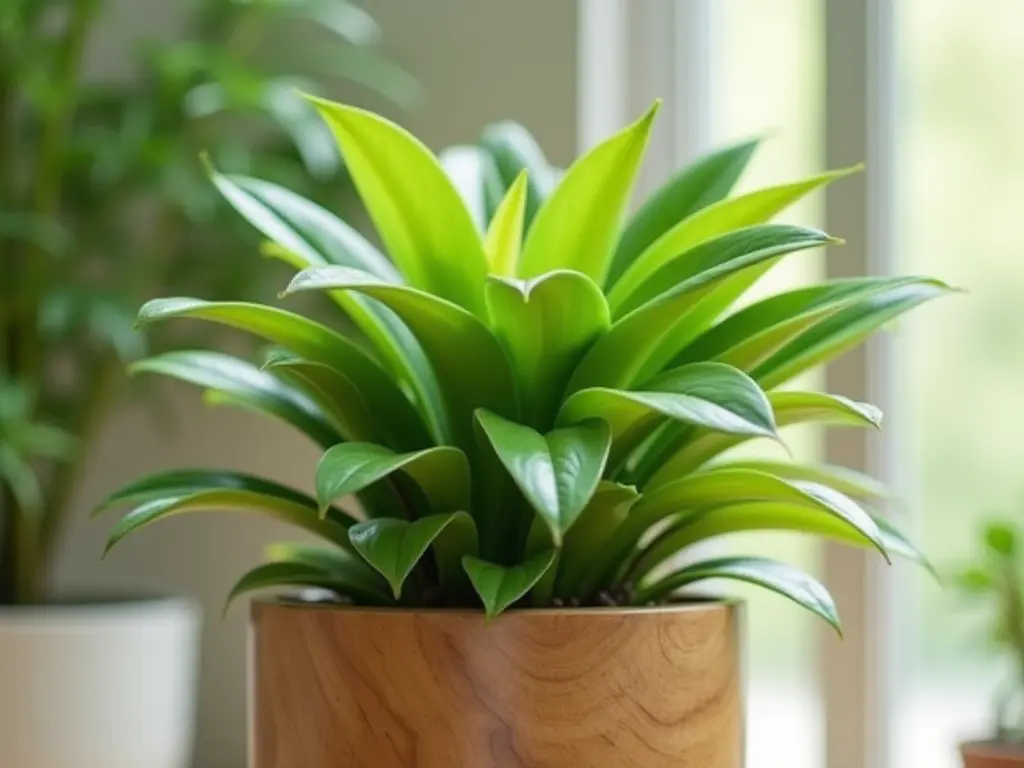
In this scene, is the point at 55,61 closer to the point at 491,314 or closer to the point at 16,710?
the point at 16,710

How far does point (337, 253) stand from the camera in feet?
2.70

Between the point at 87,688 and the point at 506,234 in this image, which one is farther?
the point at 87,688

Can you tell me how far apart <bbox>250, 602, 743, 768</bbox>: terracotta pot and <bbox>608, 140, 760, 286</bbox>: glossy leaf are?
0.78ft

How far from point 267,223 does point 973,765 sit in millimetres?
570

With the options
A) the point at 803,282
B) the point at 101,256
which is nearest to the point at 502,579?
the point at 803,282

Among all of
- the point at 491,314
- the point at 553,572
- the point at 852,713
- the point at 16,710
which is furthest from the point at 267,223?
the point at 852,713

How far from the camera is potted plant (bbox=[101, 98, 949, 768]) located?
0.67 metres

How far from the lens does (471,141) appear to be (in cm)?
129

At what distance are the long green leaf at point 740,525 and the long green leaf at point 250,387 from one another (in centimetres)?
21

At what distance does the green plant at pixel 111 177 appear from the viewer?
3.91 feet

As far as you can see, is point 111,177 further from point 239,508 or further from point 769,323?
point 769,323

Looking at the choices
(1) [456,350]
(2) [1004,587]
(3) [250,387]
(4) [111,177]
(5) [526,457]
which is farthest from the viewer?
(4) [111,177]

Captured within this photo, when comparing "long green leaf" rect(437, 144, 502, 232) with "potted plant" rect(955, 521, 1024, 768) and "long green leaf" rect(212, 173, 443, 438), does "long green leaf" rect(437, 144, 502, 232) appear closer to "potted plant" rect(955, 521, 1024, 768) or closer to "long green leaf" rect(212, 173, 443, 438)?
"long green leaf" rect(212, 173, 443, 438)

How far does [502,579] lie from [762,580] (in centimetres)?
15
